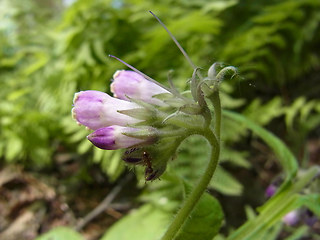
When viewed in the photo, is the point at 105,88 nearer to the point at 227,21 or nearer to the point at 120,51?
the point at 120,51

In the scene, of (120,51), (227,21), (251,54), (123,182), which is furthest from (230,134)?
(227,21)

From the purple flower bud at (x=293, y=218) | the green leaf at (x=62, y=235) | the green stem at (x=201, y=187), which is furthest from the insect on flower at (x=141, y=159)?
the purple flower bud at (x=293, y=218)

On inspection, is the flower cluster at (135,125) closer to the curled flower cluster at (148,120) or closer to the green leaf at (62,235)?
the curled flower cluster at (148,120)

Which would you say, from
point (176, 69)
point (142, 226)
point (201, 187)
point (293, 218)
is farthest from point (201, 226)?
point (176, 69)

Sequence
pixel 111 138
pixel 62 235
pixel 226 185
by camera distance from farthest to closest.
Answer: pixel 226 185, pixel 62 235, pixel 111 138

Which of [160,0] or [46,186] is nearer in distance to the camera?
[46,186]

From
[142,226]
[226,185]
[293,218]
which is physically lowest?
[142,226]

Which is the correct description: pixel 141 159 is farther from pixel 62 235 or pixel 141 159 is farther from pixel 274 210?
pixel 62 235
